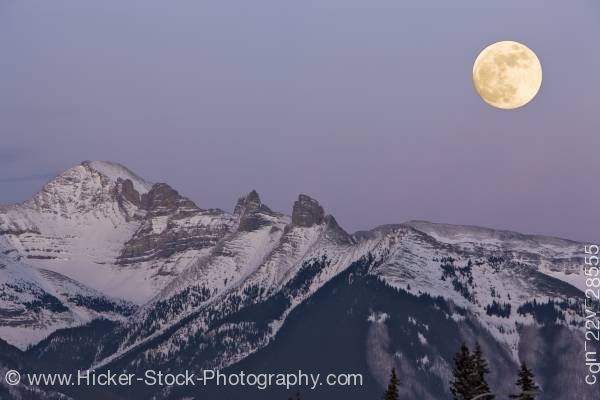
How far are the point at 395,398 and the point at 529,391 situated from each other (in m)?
30.3

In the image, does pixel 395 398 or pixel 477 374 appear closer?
pixel 477 374

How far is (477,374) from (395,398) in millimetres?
14758

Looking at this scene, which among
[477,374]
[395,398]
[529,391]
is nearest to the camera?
[529,391]

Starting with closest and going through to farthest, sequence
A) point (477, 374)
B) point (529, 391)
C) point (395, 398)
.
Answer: point (529, 391)
point (477, 374)
point (395, 398)

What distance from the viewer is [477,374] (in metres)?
174

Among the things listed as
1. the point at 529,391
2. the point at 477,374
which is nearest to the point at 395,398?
the point at 477,374

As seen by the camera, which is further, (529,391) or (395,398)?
(395,398)

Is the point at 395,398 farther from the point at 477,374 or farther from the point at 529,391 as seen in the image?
the point at 529,391

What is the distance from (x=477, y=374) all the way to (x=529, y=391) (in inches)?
628

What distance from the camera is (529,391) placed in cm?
15788

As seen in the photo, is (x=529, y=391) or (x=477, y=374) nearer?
(x=529, y=391)
